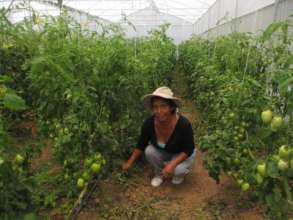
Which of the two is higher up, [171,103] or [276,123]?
[276,123]

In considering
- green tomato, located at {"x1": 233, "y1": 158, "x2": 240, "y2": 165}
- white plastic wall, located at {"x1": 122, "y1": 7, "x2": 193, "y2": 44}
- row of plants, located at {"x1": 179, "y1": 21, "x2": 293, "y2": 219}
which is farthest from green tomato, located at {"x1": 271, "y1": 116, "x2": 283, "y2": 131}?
white plastic wall, located at {"x1": 122, "y1": 7, "x2": 193, "y2": 44}

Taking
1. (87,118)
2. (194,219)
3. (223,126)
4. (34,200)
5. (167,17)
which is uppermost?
(167,17)

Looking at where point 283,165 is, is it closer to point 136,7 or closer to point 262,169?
point 262,169

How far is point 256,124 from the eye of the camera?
8.18 feet

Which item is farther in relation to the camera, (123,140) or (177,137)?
(123,140)

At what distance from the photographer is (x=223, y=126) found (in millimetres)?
2713

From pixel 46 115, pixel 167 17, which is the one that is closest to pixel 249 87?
pixel 46 115

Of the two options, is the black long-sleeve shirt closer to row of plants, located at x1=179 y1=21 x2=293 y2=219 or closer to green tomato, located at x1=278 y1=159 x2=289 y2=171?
row of plants, located at x1=179 y1=21 x2=293 y2=219

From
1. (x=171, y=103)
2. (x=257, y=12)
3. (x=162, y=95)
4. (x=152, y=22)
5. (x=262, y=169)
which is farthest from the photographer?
(x=152, y=22)

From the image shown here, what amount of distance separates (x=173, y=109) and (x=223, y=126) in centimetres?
52

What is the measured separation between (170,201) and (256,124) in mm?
997

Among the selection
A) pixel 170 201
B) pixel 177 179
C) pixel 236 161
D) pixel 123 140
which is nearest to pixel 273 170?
pixel 236 161

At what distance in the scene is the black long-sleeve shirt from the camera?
261 centimetres

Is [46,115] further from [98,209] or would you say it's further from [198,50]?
[198,50]
